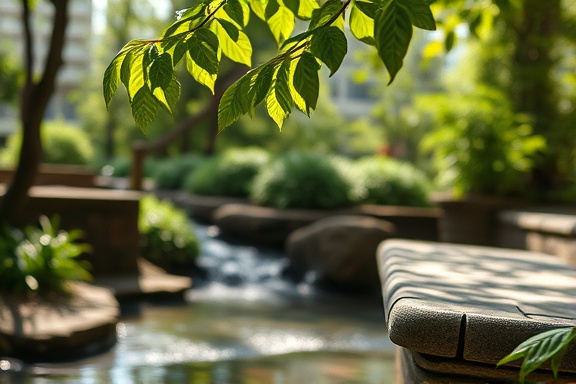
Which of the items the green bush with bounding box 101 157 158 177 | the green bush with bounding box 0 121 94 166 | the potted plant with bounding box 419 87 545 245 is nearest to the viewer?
the potted plant with bounding box 419 87 545 245

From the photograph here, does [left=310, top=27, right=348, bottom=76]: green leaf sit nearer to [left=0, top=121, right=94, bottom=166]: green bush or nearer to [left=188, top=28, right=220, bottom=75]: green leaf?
[left=188, top=28, right=220, bottom=75]: green leaf

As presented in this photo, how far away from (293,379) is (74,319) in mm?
1982

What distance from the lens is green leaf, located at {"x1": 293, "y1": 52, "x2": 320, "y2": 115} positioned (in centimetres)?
157

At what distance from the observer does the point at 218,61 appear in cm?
163

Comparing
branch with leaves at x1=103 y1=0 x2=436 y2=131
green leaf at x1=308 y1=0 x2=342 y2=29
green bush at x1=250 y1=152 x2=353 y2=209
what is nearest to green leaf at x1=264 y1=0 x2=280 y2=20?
branch with leaves at x1=103 y1=0 x2=436 y2=131

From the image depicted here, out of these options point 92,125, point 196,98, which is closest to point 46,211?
point 196,98

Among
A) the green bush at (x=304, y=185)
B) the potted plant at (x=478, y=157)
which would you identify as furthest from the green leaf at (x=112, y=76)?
the green bush at (x=304, y=185)

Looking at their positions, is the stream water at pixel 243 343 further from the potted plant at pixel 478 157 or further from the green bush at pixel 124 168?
the green bush at pixel 124 168

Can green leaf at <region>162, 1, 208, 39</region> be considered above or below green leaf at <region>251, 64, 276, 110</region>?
above

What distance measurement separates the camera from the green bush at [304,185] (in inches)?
529

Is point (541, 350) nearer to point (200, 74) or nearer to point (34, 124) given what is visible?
point (200, 74)

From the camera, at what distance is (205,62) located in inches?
62.9

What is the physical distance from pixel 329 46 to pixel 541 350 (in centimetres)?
76

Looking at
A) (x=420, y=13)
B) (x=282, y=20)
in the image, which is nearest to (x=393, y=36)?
(x=420, y=13)
